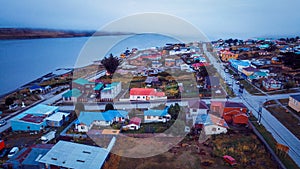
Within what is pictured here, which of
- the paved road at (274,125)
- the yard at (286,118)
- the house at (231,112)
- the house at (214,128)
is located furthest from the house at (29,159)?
the yard at (286,118)

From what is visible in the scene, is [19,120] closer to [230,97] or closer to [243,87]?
[230,97]

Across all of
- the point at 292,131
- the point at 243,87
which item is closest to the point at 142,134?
the point at 292,131

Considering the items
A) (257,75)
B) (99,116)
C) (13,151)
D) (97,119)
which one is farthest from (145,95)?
(257,75)

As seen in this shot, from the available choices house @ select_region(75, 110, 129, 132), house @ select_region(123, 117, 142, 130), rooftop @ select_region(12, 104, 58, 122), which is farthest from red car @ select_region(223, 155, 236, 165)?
rooftop @ select_region(12, 104, 58, 122)

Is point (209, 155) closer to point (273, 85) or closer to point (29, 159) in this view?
point (29, 159)

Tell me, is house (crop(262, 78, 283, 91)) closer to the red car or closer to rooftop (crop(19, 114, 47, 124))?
the red car

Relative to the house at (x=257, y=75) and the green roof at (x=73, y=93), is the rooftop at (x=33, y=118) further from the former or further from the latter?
the house at (x=257, y=75)

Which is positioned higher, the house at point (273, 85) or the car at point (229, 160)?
the house at point (273, 85)
